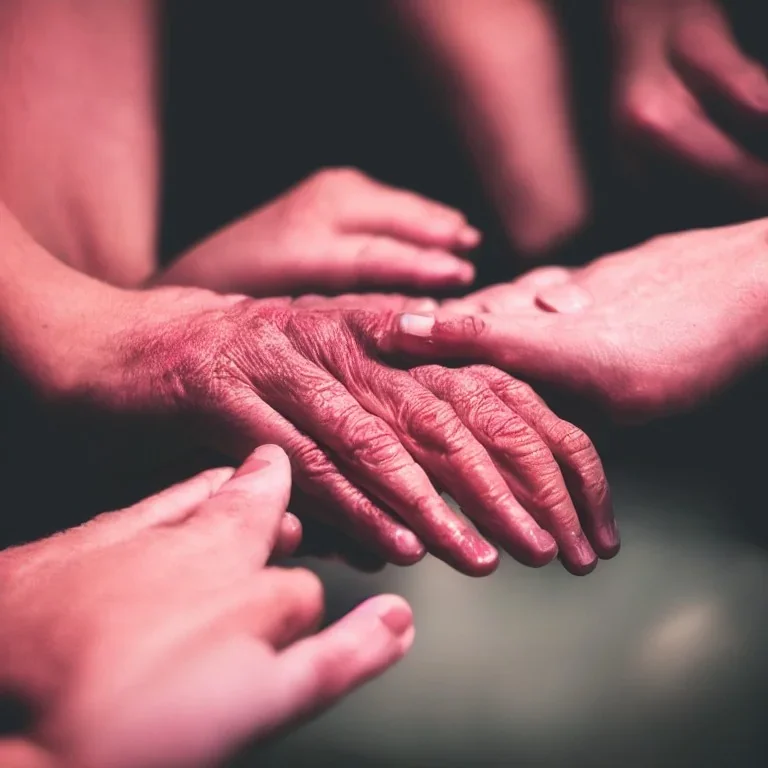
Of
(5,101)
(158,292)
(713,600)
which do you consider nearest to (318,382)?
(158,292)

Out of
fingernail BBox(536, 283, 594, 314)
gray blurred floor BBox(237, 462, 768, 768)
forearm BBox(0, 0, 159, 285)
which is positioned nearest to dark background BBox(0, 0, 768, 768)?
gray blurred floor BBox(237, 462, 768, 768)

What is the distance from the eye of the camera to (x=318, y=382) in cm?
62

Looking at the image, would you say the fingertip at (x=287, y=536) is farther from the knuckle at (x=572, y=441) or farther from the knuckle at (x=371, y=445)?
the knuckle at (x=572, y=441)

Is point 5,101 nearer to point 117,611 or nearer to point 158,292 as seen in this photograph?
point 158,292

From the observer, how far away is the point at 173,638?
415mm

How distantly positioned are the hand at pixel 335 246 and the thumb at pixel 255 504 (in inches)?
14.7

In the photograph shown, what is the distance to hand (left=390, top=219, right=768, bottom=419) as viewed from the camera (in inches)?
25.2

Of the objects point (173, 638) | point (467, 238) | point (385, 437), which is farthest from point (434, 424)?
point (467, 238)

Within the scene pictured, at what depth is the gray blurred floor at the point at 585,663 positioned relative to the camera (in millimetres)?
555

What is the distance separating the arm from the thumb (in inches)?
22.4

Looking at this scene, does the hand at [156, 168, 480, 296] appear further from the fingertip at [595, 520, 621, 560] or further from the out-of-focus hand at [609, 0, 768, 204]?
the fingertip at [595, 520, 621, 560]

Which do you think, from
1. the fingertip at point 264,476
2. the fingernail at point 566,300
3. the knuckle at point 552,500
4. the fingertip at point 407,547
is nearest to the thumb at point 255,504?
the fingertip at point 264,476

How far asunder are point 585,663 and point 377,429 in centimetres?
27

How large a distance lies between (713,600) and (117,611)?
496 mm
